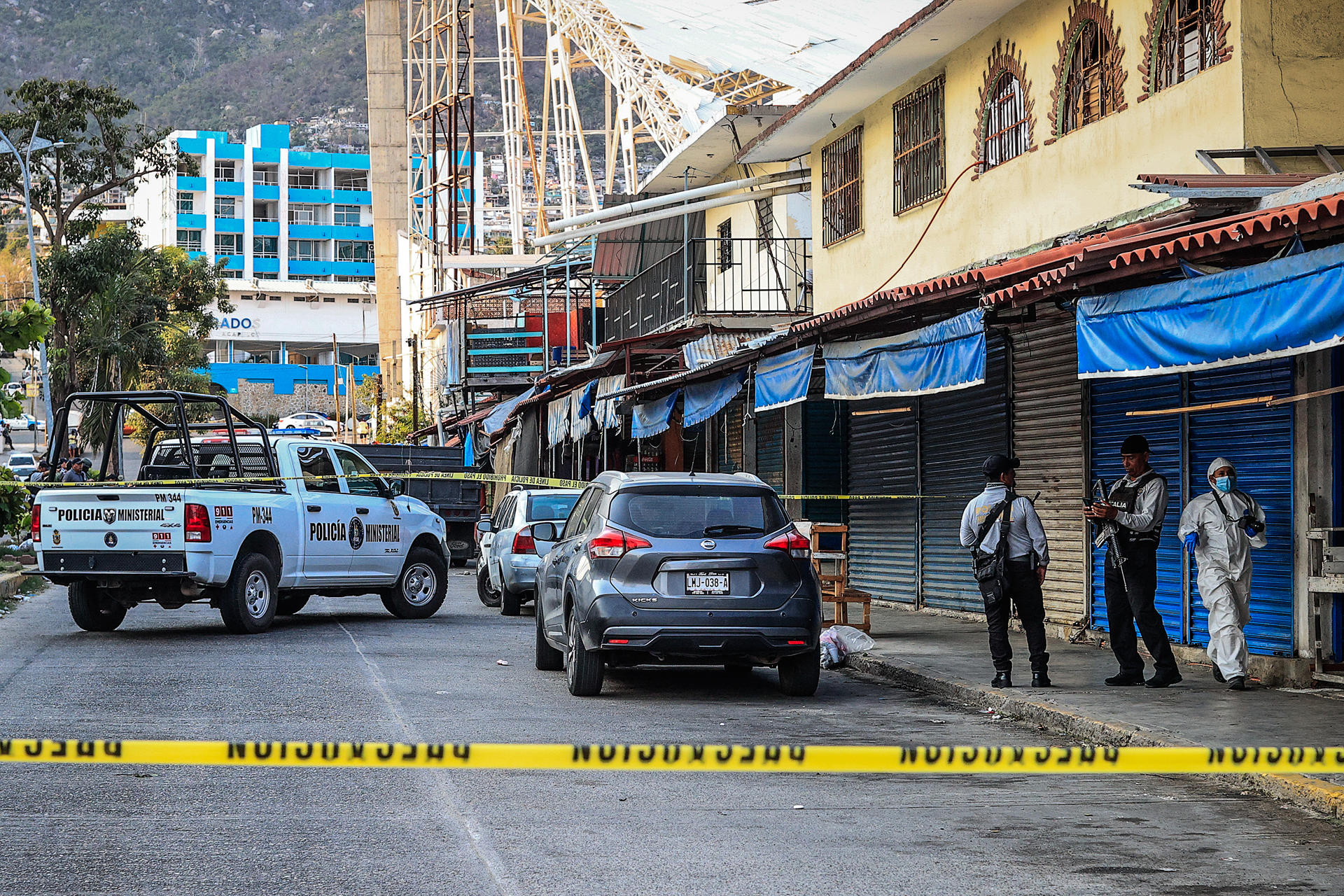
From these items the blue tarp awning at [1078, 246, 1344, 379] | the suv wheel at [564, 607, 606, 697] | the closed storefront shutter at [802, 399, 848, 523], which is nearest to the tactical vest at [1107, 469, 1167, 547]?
the blue tarp awning at [1078, 246, 1344, 379]

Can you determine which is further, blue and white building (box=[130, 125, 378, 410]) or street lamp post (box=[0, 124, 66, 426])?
blue and white building (box=[130, 125, 378, 410])

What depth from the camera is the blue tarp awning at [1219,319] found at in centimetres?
843

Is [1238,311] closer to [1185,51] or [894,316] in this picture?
[1185,51]

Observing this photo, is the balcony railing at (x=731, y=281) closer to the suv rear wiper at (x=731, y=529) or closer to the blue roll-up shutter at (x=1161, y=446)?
the blue roll-up shutter at (x=1161, y=446)

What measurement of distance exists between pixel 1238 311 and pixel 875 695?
4.34 metres

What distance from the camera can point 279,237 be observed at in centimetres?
15150

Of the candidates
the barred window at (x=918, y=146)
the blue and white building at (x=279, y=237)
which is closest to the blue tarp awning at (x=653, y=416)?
the barred window at (x=918, y=146)

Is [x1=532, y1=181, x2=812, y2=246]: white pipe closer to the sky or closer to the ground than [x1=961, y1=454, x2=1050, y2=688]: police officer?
closer to the sky

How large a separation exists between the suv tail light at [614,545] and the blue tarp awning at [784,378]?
663 cm

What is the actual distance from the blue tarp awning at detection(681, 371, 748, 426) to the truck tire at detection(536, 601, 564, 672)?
24.9 feet

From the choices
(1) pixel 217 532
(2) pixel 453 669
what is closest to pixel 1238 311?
(2) pixel 453 669

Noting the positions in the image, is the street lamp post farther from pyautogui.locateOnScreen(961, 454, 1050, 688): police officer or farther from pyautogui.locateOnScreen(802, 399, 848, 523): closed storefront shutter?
pyautogui.locateOnScreen(961, 454, 1050, 688): police officer

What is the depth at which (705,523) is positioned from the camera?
1148cm

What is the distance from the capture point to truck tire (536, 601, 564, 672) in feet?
43.4
